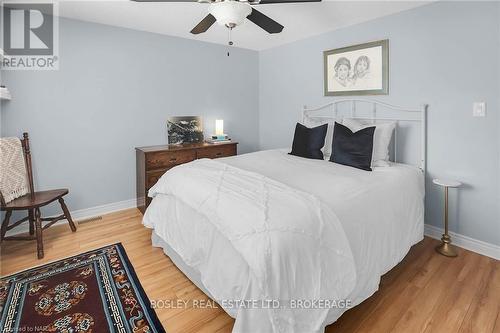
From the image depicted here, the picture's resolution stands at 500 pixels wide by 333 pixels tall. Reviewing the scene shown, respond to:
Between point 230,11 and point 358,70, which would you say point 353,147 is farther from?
point 230,11

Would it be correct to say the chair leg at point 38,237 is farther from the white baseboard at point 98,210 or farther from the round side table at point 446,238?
the round side table at point 446,238

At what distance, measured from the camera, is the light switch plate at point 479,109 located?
2410mm

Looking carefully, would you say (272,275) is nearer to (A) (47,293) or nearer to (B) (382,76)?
(A) (47,293)

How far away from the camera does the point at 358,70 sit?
329cm

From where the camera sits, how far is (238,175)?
2.22m

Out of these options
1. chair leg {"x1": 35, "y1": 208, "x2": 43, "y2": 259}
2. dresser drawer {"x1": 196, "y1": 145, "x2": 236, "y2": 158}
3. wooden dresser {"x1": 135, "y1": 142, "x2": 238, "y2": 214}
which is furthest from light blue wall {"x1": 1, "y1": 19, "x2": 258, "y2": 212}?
chair leg {"x1": 35, "y1": 208, "x2": 43, "y2": 259}

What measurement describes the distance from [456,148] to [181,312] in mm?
2866

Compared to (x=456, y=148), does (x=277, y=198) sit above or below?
below

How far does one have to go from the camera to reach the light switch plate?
241 centimetres

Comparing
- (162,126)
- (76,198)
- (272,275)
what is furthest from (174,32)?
(272,275)

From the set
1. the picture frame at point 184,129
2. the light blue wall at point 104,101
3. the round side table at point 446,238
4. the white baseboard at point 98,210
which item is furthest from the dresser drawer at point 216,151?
the round side table at point 446,238

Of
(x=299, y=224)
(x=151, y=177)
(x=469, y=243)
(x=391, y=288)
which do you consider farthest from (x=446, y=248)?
(x=151, y=177)

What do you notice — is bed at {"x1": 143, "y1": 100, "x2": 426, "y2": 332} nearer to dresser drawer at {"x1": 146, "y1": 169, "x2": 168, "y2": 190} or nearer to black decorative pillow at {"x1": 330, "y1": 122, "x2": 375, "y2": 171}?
black decorative pillow at {"x1": 330, "y1": 122, "x2": 375, "y2": 171}

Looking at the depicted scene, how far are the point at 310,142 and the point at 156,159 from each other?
6.42ft
